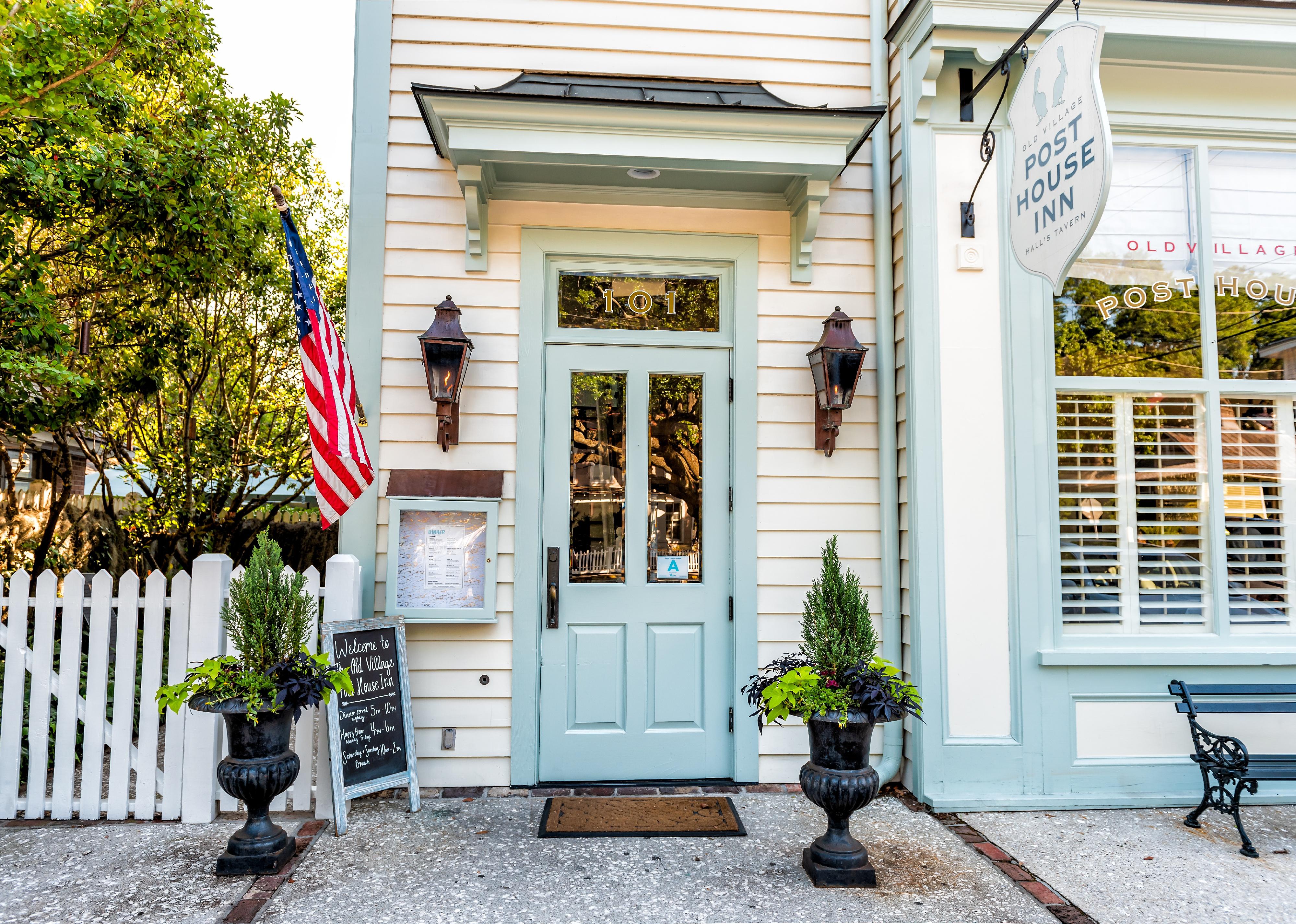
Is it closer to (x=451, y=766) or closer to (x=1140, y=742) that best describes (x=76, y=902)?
(x=451, y=766)

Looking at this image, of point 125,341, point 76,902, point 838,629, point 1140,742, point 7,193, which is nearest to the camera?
point 76,902

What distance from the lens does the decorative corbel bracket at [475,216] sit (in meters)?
3.62

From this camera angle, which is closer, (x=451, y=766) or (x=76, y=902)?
(x=76, y=902)

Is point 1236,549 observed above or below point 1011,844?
above

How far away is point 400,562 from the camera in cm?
373

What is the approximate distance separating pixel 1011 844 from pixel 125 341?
631cm

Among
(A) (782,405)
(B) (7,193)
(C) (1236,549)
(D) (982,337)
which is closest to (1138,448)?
(C) (1236,549)

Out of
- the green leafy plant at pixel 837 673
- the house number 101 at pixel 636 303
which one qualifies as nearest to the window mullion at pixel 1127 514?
the green leafy plant at pixel 837 673

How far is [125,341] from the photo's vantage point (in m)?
5.54

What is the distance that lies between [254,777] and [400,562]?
1147 mm

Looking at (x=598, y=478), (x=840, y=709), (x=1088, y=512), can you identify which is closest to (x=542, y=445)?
(x=598, y=478)

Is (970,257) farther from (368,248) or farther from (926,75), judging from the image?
(368,248)

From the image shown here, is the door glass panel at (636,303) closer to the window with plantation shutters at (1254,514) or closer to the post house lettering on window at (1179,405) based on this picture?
the post house lettering on window at (1179,405)

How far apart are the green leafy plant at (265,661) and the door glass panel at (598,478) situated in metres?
1.30
